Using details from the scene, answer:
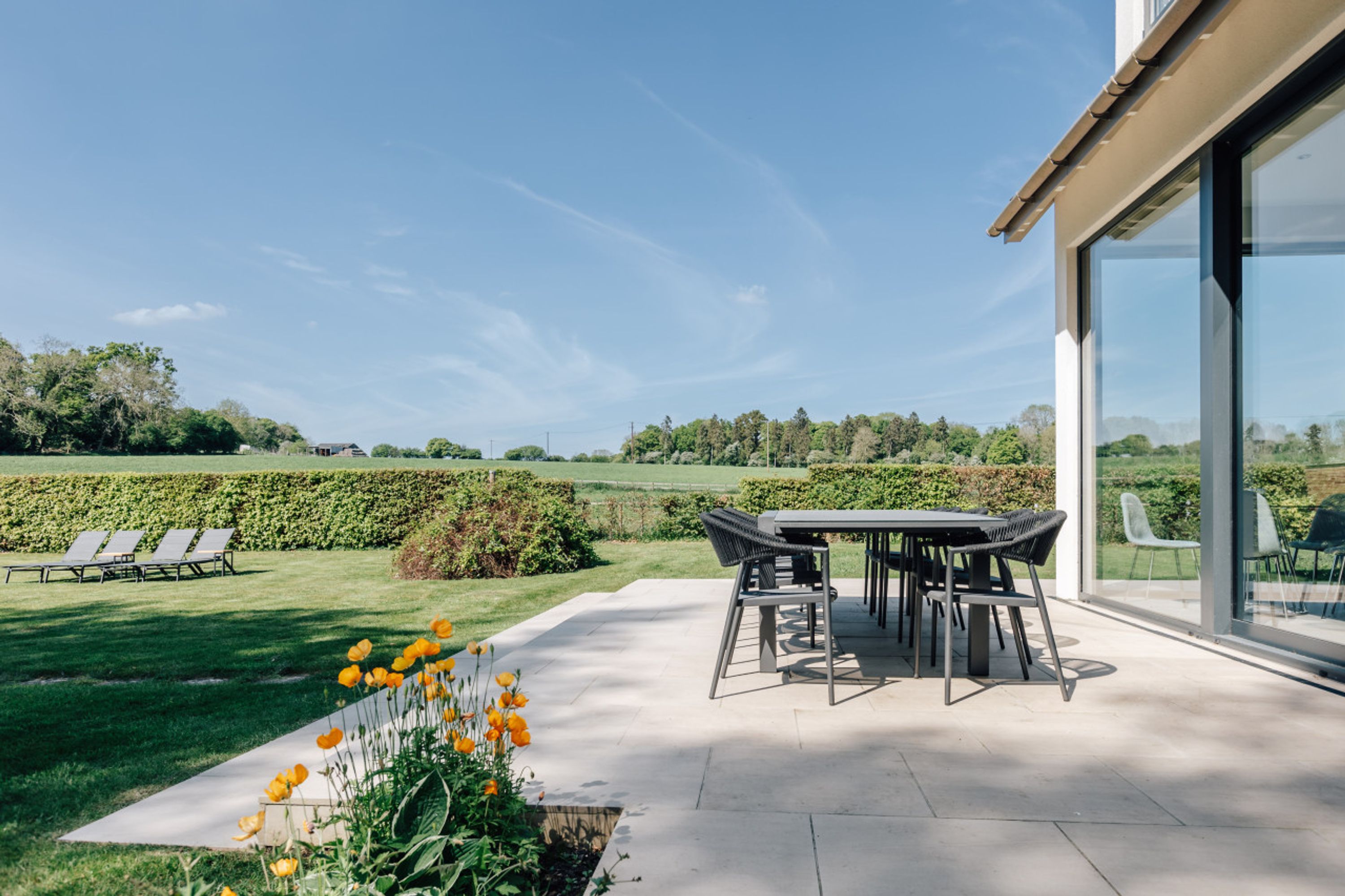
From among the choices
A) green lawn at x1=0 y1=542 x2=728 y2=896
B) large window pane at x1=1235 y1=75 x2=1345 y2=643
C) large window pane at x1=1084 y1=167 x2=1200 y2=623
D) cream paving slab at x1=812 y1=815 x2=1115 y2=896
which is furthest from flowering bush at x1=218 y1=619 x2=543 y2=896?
large window pane at x1=1084 y1=167 x2=1200 y2=623

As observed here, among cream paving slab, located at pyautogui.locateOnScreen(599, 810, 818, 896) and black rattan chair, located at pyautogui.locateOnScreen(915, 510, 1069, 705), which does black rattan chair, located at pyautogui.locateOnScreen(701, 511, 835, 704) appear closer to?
black rattan chair, located at pyautogui.locateOnScreen(915, 510, 1069, 705)

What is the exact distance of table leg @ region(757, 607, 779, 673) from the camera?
4.02 meters

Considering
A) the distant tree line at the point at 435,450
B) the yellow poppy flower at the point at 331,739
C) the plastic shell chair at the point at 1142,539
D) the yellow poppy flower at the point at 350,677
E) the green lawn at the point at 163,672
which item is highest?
the distant tree line at the point at 435,450

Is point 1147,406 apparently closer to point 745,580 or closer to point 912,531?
point 912,531

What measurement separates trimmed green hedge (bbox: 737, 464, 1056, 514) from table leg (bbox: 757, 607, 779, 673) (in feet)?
31.0

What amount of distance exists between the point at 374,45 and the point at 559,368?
26613 mm

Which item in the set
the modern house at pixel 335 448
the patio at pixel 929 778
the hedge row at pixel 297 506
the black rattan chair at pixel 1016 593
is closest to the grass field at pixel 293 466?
the modern house at pixel 335 448

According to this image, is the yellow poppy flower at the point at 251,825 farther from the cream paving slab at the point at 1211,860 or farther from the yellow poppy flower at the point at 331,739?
the cream paving slab at the point at 1211,860

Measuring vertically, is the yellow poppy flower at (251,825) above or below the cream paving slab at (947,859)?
above

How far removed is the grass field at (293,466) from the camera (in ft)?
79.6

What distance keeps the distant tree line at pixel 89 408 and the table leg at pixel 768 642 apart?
4049 centimetres

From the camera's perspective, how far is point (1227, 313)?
4574 millimetres

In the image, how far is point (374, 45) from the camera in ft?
48.5

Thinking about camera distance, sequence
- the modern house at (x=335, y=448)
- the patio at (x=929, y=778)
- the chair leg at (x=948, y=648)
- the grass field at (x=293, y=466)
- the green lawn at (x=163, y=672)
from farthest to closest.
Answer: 1. the modern house at (x=335, y=448)
2. the grass field at (x=293, y=466)
3. the chair leg at (x=948, y=648)
4. the green lawn at (x=163, y=672)
5. the patio at (x=929, y=778)
